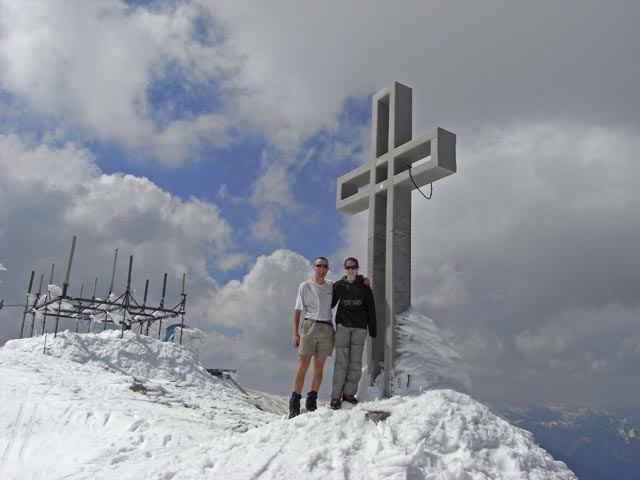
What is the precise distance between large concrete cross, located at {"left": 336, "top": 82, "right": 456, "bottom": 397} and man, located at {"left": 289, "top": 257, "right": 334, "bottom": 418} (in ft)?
3.99


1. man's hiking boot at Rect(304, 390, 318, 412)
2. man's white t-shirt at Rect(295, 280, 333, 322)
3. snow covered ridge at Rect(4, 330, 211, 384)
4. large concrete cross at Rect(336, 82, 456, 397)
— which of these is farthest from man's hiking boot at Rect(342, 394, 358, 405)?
snow covered ridge at Rect(4, 330, 211, 384)

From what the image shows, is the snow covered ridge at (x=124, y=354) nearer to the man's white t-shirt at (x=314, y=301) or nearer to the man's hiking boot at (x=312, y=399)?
the man's hiking boot at (x=312, y=399)

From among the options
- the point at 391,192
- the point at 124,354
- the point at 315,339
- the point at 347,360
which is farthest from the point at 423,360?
the point at 124,354

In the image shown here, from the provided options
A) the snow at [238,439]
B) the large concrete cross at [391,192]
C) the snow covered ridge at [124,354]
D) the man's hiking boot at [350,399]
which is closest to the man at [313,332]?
the man's hiking boot at [350,399]

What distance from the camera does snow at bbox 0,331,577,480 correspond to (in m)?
5.28

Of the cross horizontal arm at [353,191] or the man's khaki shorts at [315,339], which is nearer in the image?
the man's khaki shorts at [315,339]

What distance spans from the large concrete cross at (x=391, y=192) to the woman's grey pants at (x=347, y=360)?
2.28ft

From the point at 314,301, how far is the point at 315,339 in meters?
0.52

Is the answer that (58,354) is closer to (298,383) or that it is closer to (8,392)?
(8,392)

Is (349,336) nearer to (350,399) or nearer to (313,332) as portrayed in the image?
(313,332)

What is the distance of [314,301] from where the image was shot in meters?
7.08

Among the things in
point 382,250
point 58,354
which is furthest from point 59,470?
point 58,354

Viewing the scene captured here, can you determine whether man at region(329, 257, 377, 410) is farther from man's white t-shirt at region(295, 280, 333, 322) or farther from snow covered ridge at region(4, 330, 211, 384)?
snow covered ridge at region(4, 330, 211, 384)

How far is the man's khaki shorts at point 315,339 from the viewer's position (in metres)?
7.00
